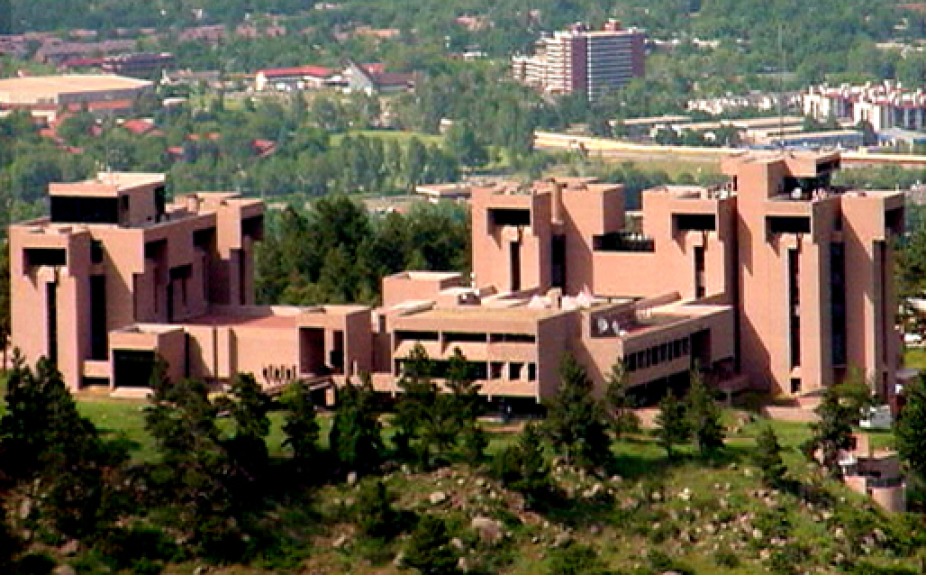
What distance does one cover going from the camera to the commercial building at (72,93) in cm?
10631

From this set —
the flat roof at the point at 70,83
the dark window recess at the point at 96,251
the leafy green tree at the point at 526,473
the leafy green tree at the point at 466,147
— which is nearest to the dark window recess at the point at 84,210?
the dark window recess at the point at 96,251

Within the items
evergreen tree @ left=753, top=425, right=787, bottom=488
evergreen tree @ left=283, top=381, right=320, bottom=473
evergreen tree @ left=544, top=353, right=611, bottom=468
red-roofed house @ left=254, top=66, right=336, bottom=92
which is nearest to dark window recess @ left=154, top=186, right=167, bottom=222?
evergreen tree @ left=283, top=381, right=320, bottom=473

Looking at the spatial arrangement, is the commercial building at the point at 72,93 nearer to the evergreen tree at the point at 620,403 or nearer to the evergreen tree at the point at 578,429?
the evergreen tree at the point at 620,403

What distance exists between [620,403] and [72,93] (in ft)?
221

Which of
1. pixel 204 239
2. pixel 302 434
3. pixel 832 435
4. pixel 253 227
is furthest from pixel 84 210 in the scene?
pixel 832 435

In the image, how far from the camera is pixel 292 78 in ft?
395

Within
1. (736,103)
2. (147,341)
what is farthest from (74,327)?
(736,103)

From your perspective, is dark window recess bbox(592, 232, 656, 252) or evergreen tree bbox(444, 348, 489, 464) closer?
evergreen tree bbox(444, 348, 489, 464)

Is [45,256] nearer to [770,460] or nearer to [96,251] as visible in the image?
[96,251]

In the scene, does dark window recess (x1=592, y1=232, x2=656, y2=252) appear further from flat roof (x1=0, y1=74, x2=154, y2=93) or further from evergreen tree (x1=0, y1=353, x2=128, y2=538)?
flat roof (x1=0, y1=74, x2=154, y2=93)

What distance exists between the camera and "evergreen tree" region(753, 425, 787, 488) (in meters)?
42.5

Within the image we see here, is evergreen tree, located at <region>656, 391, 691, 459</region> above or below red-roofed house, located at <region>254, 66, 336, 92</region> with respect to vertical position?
below

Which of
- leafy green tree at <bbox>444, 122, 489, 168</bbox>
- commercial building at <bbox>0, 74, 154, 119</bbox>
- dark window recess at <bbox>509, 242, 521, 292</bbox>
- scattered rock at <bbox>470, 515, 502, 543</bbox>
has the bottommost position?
scattered rock at <bbox>470, 515, 502, 543</bbox>

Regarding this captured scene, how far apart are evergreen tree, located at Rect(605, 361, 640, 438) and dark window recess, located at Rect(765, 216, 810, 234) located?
3557 mm
